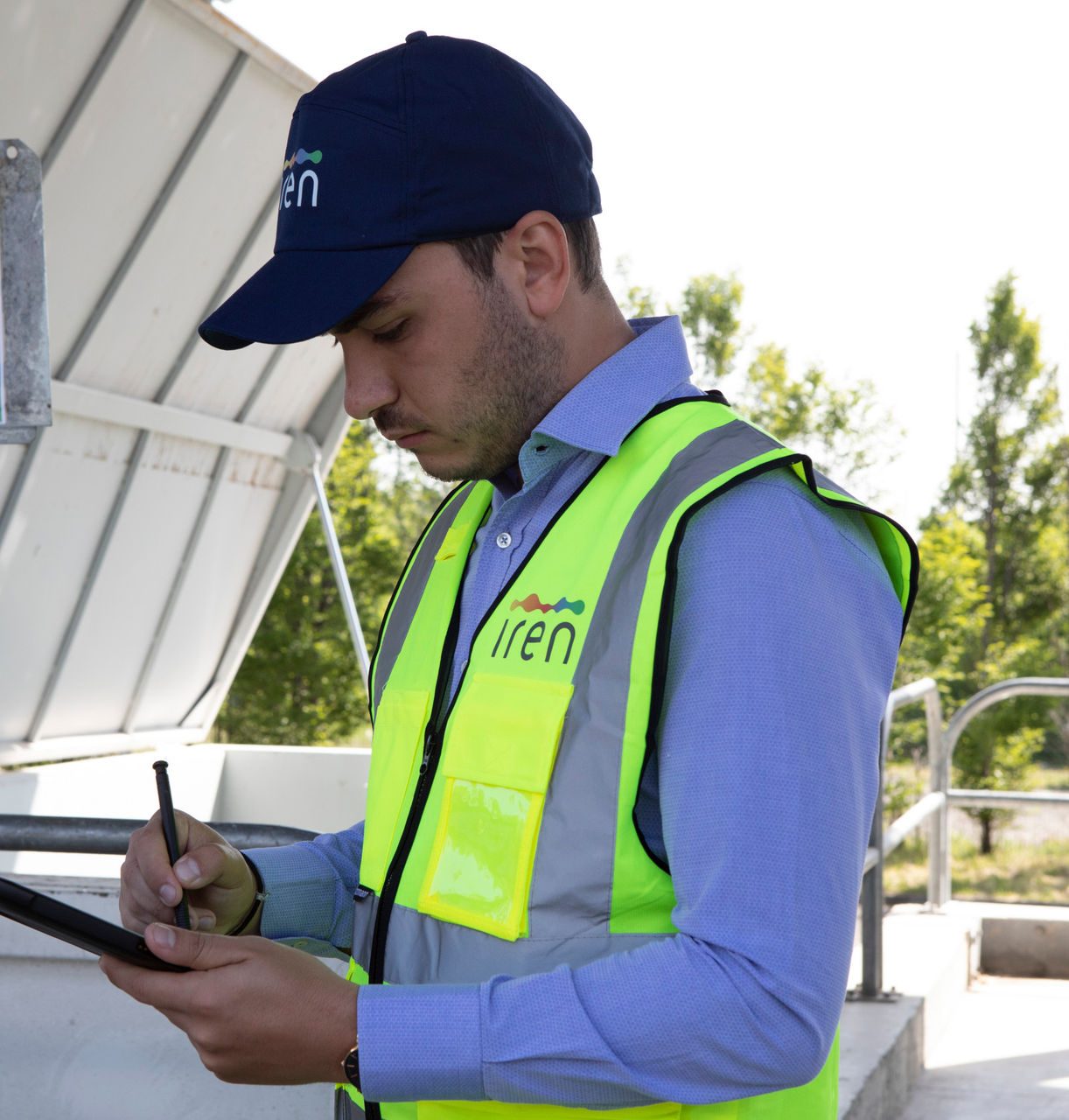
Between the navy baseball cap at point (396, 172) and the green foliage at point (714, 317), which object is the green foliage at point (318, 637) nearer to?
the green foliage at point (714, 317)

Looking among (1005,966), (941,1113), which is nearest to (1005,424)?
(1005,966)

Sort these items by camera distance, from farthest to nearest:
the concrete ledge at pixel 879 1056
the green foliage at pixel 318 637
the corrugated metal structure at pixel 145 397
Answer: the green foliage at pixel 318 637, the corrugated metal structure at pixel 145 397, the concrete ledge at pixel 879 1056

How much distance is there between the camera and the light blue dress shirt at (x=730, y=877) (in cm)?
107

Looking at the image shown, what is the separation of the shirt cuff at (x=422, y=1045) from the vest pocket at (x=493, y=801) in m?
0.10

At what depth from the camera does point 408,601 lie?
5.30ft

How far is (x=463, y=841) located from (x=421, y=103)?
680mm

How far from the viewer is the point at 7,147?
2.33 metres

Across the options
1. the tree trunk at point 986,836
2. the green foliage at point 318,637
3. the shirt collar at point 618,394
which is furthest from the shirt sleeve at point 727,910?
the tree trunk at point 986,836

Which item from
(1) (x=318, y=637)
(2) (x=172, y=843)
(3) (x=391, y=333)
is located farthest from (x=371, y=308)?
(1) (x=318, y=637)

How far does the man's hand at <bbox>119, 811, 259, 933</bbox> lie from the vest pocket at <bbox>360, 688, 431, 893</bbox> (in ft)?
0.50

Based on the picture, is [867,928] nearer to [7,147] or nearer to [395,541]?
[7,147]

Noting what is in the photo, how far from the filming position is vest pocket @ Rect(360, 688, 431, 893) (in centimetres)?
137

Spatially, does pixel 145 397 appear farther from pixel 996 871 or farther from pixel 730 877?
pixel 996 871

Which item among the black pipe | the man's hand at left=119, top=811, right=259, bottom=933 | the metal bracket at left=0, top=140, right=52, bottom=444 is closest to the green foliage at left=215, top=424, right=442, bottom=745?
the metal bracket at left=0, top=140, right=52, bottom=444
